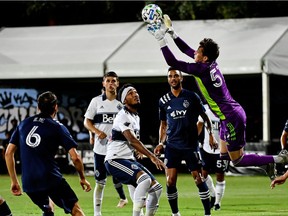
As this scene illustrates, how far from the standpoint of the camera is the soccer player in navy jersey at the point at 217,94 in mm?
13273

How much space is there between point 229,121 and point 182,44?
4.30 ft

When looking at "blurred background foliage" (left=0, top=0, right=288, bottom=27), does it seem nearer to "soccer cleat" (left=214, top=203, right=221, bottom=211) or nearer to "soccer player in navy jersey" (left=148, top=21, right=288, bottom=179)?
"soccer cleat" (left=214, top=203, right=221, bottom=211)

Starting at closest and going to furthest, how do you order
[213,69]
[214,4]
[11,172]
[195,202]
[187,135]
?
1. [11,172]
2. [213,69]
3. [187,135]
4. [195,202]
5. [214,4]

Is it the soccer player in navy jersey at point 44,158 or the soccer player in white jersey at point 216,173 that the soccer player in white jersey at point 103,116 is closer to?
the soccer player in white jersey at point 216,173

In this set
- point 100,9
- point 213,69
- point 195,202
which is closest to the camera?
point 213,69

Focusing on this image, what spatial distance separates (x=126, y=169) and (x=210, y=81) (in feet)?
5.73

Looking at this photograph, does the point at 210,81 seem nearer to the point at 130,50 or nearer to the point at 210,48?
the point at 210,48

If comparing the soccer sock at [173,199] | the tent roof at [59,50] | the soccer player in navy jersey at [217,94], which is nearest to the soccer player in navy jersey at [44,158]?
the soccer player in navy jersey at [217,94]

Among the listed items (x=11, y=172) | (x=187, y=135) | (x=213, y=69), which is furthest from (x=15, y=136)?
(x=187, y=135)

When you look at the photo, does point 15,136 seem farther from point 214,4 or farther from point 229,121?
point 214,4

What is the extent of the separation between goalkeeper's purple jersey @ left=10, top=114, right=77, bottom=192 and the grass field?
199 inches

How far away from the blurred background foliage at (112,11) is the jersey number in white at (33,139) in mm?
22330

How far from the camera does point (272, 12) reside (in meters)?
34.8

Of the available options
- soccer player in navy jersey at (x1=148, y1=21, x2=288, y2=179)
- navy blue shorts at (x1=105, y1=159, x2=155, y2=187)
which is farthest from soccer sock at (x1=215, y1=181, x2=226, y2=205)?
navy blue shorts at (x1=105, y1=159, x2=155, y2=187)
